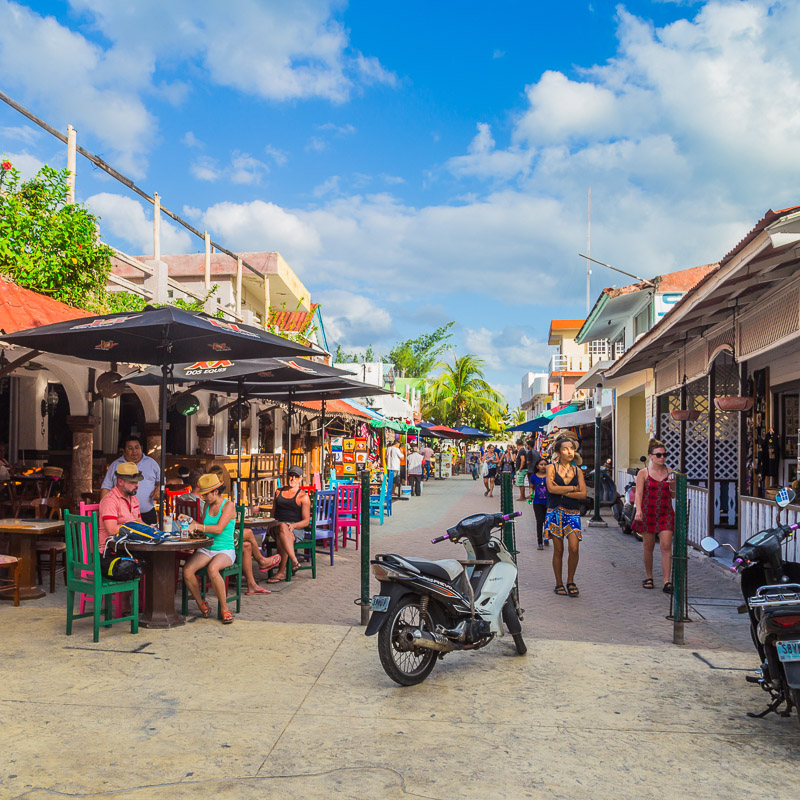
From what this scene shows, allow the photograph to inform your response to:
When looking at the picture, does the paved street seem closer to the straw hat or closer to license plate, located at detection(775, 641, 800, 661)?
license plate, located at detection(775, 641, 800, 661)

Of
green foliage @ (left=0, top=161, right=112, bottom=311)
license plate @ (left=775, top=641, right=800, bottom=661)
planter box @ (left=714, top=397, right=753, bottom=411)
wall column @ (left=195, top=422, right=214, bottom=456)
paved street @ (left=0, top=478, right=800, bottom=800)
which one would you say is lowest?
paved street @ (left=0, top=478, right=800, bottom=800)

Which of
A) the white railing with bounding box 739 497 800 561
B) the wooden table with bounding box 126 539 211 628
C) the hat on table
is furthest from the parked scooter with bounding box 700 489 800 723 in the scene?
the hat on table

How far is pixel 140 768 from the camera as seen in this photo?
3.69 m

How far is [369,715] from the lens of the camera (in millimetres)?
4484

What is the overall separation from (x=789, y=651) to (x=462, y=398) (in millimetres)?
43194

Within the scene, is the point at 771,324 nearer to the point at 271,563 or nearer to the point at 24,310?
the point at 271,563

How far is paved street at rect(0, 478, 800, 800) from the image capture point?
3609 mm

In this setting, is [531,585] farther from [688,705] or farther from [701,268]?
[701,268]

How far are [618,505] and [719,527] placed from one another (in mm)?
2657

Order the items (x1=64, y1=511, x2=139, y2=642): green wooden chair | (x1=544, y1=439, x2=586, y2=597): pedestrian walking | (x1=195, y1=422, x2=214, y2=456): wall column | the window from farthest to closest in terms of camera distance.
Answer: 1. the window
2. (x1=195, y1=422, x2=214, y2=456): wall column
3. (x1=544, y1=439, x2=586, y2=597): pedestrian walking
4. (x1=64, y1=511, x2=139, y2=642): green wooden chair

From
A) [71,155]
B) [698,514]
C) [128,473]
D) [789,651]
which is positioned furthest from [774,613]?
[71,155]

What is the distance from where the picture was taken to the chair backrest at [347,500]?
1166 cm

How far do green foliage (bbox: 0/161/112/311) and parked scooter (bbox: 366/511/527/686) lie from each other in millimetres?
7929

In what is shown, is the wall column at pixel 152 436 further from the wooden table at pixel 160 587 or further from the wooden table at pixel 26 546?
the wooden table at pixel 160 587
